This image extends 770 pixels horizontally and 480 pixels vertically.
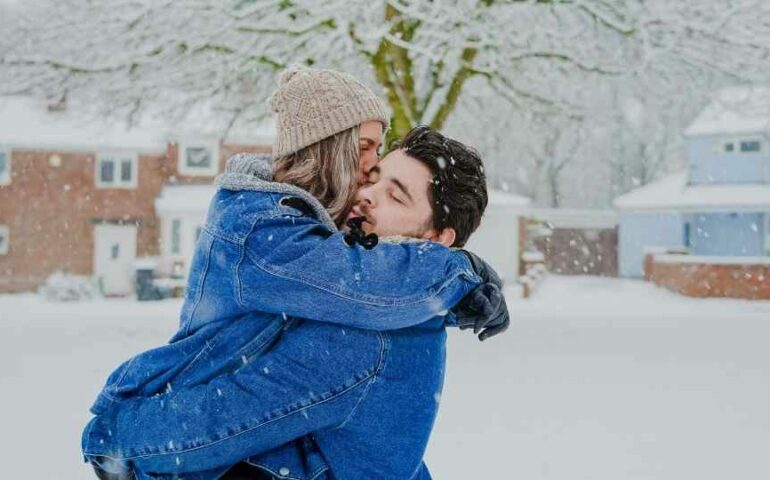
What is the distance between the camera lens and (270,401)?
169 centimetres

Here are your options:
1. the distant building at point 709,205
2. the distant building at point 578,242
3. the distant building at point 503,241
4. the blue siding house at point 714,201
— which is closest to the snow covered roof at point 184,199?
the distant building at point 503,241

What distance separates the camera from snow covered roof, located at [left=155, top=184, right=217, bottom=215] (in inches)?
1057

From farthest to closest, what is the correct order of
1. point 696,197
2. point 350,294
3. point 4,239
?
point 696,197 < point 4,239 < point 350,294

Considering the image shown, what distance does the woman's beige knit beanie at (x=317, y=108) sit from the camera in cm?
203

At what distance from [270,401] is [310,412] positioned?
0.09 m

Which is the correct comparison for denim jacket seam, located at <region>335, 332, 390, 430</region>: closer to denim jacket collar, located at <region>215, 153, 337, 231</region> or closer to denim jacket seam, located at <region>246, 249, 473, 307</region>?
denim jacket seam, located at <region>246, 249, 473, 307</region>

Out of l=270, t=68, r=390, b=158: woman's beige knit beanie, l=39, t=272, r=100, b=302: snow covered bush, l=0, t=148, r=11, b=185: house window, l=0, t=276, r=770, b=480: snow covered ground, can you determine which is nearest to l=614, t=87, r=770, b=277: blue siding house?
l=0, t=276, r=770, b=480: snow covered ground

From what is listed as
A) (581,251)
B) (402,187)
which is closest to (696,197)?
(581,251)

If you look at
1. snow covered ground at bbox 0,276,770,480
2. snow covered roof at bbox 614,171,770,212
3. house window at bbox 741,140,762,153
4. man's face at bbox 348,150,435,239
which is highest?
house window at bbox 741,140,762,153

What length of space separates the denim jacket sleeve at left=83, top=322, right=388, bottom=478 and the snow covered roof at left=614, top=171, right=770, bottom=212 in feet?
97.3

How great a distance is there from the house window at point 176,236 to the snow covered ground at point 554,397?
1259cm

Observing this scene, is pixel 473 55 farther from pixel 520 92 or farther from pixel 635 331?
pixel 635 331

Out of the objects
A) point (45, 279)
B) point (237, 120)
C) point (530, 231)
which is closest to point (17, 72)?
point (237, 120)

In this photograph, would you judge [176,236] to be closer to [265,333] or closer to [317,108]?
[317,108]
